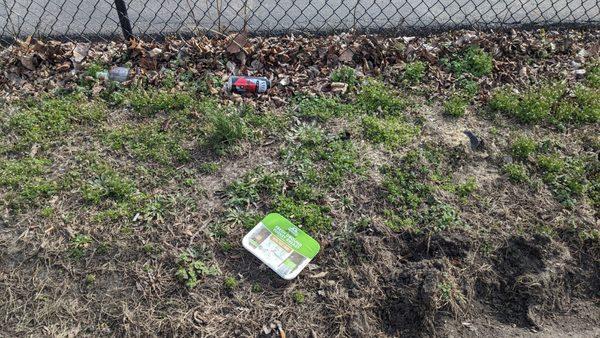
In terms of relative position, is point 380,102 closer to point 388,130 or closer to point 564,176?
point 388,130

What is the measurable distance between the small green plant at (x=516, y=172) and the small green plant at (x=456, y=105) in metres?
0.56

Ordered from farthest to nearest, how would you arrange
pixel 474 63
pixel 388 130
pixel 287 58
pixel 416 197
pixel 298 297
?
pixel 287 58 < pixel 474 63 < pixel 388 130 < pixel 416 197 < pixel 298 297

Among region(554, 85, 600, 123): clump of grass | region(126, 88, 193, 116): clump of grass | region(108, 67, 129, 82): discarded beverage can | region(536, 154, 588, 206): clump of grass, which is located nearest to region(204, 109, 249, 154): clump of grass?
region(126, 88, 193, 116): clump of grass

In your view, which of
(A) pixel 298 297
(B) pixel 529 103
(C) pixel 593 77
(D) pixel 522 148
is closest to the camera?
(A) pixel 298 297

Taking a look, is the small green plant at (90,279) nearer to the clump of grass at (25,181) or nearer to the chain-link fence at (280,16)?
the clump of grass at (25,181)

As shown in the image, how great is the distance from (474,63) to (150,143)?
246 cm

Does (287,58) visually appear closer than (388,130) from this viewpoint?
No

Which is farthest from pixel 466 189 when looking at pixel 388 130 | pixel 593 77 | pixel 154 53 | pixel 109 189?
pixel 154 53

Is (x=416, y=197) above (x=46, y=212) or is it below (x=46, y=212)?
above

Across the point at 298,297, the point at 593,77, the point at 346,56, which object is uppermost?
the point at 593,77

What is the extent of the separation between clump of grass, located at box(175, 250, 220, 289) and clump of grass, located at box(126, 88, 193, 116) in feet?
4.11

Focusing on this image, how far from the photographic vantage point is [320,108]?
3.93 m

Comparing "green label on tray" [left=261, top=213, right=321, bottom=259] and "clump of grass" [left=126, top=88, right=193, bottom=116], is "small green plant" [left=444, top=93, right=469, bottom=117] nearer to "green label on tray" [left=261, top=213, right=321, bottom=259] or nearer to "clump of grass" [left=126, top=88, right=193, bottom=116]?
"green label on tray" [left=261, top=213, right=321, bottom=259]

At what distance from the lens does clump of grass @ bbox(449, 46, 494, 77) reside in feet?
13.9
